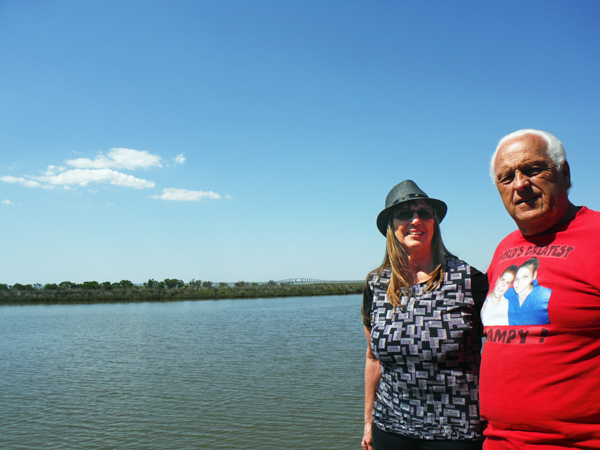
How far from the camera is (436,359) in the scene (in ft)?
7.16

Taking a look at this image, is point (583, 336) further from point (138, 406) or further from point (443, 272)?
point (138, 406)

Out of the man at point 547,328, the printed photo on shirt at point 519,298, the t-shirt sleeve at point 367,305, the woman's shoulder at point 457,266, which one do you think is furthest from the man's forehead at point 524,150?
the t-shirt sleeve at point 367,305

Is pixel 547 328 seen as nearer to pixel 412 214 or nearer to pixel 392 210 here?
pixel 412 214

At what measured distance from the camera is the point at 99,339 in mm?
18438

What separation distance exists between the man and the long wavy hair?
526 mm

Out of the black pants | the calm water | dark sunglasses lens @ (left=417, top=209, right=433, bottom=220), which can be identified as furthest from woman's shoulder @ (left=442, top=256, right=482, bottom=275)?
the calm water

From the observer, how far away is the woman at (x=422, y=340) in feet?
7.06

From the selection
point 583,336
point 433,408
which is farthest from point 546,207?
point 433,408

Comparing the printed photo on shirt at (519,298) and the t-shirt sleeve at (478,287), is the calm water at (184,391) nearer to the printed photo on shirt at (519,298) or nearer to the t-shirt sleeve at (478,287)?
the t-shirt sleeve at (478,287)

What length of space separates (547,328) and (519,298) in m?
0.15

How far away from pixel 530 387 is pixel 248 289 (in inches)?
2268

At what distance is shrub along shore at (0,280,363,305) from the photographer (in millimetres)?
46562

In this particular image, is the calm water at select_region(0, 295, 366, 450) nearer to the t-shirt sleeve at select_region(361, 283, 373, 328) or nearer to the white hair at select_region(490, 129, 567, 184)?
the t-shirt sleeve at select_region(361, 283, 373, 328)

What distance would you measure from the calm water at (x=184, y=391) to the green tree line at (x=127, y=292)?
30.2m
